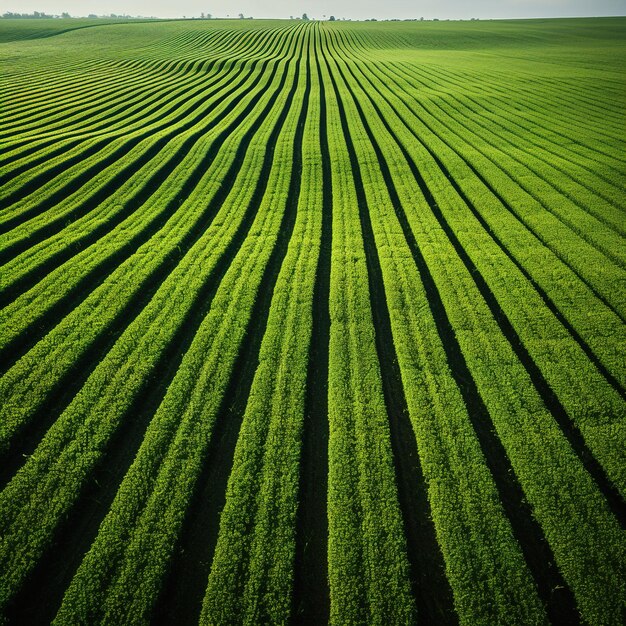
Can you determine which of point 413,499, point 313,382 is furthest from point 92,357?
point 413,499

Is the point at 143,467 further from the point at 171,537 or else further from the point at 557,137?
the point at 557,137

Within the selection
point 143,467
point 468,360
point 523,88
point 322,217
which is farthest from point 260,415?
point 523,88

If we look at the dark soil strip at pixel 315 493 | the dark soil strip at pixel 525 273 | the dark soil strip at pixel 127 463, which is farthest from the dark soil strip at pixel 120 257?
the dark soil strip at pixel 525 273

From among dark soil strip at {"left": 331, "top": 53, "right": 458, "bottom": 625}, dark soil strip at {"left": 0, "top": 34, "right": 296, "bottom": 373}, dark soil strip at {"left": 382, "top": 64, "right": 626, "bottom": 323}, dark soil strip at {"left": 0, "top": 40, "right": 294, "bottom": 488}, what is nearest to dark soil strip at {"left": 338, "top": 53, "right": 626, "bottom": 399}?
dark soil strip at {"left": 382, "top": 64, "right": 626, "bottom": 323}

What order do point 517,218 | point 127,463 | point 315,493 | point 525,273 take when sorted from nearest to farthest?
point 315,493, point 127,463, point 525,273, point 517,218

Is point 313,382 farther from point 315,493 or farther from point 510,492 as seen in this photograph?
point 510,492

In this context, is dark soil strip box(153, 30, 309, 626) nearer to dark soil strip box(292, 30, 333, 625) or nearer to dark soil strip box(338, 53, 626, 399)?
dark soil strip box(292, 30, 333, 625)

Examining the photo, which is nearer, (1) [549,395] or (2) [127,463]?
(2) [127,463]

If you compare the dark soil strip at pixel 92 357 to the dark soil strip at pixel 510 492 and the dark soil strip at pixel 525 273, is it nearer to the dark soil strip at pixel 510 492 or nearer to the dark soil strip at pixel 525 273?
the dark soil strip at pixel 510 492
